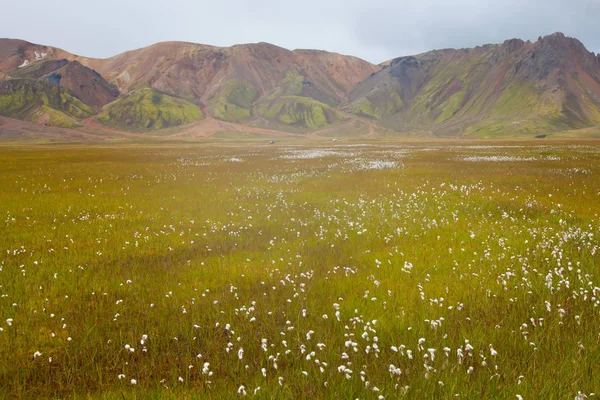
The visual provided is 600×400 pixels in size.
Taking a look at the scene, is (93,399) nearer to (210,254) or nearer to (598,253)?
(210,254)

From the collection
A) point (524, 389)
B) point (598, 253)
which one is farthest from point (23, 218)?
point (598, 253)

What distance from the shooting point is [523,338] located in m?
5.38

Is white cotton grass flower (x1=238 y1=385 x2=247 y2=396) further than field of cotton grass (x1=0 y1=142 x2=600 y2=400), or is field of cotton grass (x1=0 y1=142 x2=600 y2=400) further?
field of cotton grass (x1=0 y1=142 x2=600 y2=400)

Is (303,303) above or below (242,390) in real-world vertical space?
below

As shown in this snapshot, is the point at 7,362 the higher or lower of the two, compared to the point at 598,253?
lower

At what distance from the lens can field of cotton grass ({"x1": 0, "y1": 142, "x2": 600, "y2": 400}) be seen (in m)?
4.49

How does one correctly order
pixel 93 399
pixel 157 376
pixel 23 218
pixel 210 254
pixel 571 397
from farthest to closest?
pixel 23 218 < pixel 210 254 < pixel 157 376 < pixel 93 399 < pixel 571 397

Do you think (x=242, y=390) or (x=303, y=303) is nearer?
(x=242, y=390)

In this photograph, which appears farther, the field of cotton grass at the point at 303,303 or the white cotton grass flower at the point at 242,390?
the field of cotton grass at the point at 303,303

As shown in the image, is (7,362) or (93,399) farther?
(7,362)

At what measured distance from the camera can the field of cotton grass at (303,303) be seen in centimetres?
449

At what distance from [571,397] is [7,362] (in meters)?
7.80

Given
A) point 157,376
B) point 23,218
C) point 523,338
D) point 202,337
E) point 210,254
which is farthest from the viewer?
point 23,218

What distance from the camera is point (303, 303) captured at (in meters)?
6.94
